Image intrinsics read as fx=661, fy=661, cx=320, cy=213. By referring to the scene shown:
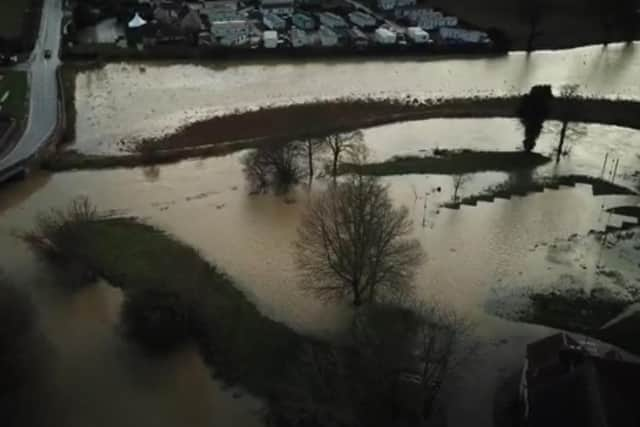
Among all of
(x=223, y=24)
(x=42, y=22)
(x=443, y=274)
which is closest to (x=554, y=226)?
(x=443, y=274)

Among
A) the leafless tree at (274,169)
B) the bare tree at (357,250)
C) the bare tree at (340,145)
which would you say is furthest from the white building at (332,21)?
the bare tree at (357,250)

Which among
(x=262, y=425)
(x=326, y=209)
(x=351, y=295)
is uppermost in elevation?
(x=326, y=209)

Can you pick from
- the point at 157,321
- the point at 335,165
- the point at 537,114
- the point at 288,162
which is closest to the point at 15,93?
the point at 288,162

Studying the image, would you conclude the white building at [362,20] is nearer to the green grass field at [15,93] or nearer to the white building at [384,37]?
the white building at [384,37]

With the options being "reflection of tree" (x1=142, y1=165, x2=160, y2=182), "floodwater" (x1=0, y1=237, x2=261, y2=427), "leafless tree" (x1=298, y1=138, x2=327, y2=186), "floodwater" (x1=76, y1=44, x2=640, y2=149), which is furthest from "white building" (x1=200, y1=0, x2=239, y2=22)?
"floodwater" (x1=0, y1=237, x2=261, y2=427)

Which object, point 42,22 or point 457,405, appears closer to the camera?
point 457,405

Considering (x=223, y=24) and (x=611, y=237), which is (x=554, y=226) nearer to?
(x=611, y=237)
